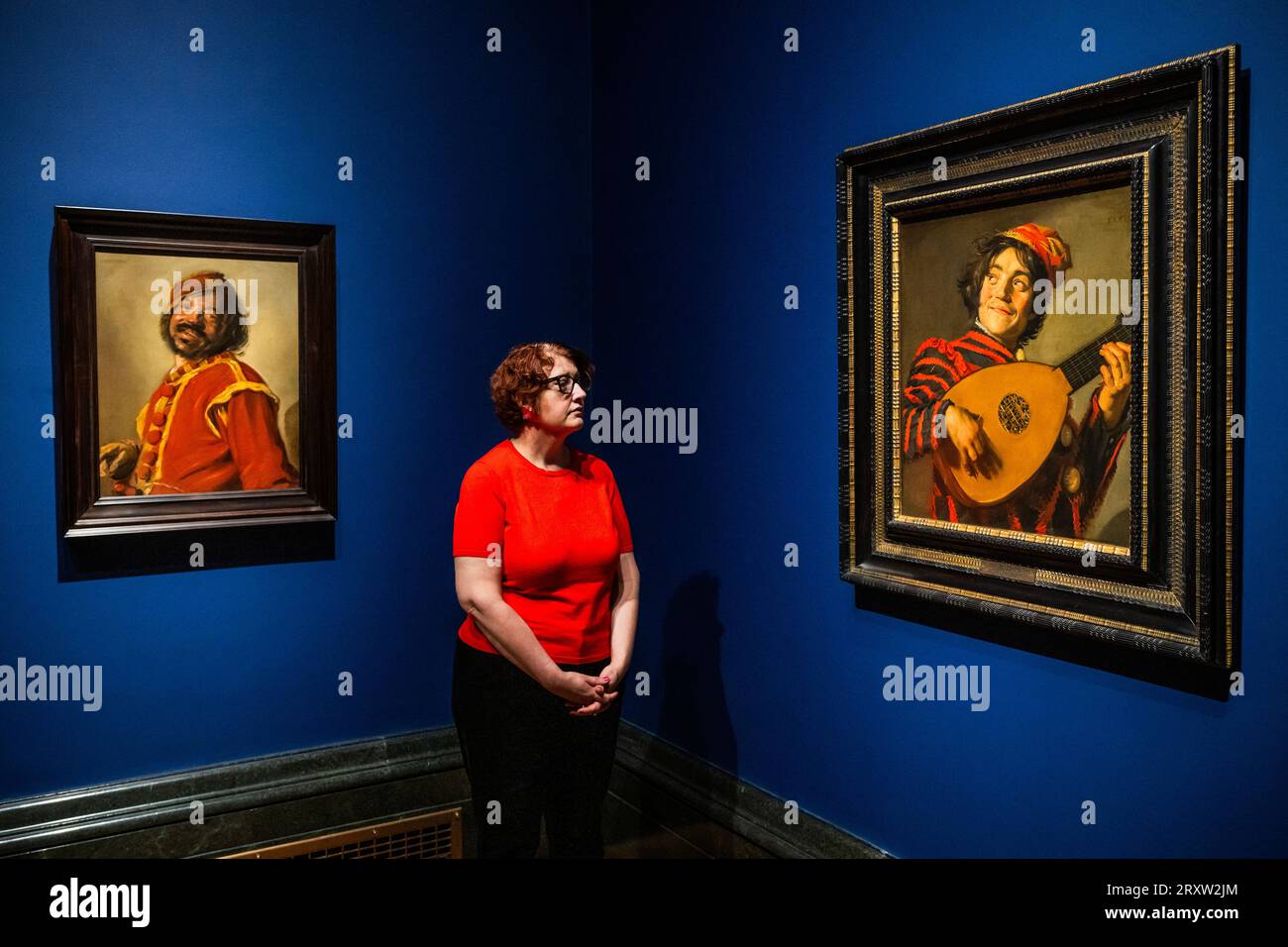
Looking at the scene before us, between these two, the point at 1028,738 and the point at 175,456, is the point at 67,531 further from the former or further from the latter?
the point at 1028,738

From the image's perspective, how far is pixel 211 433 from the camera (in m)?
3.38

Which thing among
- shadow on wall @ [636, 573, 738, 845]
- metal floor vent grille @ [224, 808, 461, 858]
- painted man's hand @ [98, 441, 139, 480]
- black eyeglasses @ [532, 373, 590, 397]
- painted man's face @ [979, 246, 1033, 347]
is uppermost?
painted man's face @ [979, 246, 1033, 347]

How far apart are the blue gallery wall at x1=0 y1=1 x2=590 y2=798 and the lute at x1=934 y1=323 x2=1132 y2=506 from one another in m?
2.00

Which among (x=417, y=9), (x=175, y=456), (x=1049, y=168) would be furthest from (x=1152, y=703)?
(x=417, y=9)

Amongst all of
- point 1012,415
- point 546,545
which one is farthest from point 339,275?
point 1012,415

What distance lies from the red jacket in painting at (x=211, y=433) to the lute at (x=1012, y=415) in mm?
2230

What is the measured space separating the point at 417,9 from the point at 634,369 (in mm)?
1535

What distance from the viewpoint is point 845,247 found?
2766mm

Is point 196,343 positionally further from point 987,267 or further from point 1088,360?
point 1088,360

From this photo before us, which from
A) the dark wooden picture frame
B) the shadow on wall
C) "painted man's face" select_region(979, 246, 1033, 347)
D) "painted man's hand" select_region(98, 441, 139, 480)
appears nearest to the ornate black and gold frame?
"painted man's face" select_region(979, 246, 1033, 347)

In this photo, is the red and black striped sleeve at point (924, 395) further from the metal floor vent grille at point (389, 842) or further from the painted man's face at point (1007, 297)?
the metal floor vent grille at point (389, 842)

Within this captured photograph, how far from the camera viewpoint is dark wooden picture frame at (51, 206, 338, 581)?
10.4ft

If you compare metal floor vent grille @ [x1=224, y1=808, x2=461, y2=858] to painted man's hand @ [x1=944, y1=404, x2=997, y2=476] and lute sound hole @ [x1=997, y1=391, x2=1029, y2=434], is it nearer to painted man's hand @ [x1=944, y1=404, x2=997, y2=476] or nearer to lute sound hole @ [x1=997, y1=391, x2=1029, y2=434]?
painted man's hand @ [x1=944, y1=404, x2=997, y2=476]

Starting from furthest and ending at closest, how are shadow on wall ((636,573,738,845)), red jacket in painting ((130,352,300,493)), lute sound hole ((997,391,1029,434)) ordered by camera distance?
shadow on wall ((636,573,738,845)), red jacket in painting ((130,352,300,493)), lute sound hole ((997,391,1029,434))
